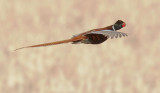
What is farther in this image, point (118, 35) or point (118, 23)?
point (118, 23)

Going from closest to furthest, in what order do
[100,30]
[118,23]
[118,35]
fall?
[118,35] → [100,30] → [118,23]

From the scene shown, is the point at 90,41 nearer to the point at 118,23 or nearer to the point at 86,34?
the point at 86,34

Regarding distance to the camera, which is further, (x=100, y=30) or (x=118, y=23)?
(x=118, y=23)

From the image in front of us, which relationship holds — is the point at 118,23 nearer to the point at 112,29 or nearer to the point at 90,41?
the point at 112,29

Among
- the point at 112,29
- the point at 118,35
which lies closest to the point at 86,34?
the point at 112,29

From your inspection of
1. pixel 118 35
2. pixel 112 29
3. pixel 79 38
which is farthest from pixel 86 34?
pixel 118 35

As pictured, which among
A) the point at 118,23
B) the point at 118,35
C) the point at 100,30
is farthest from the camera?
the point at 118,23

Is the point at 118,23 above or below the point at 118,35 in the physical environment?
above
